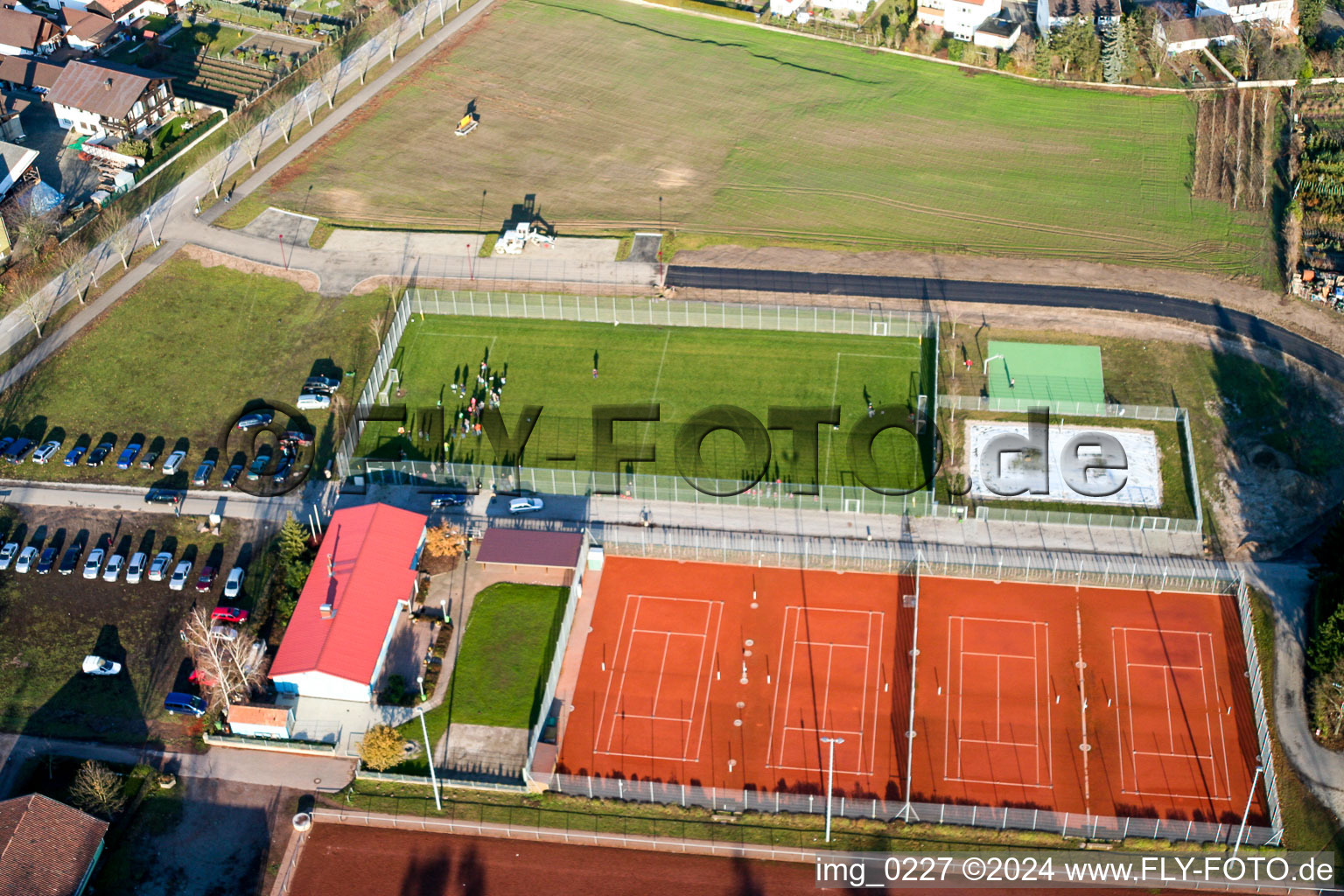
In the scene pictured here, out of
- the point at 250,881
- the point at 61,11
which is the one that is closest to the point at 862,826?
the point at 250,881

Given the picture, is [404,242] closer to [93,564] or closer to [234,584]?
[234,584]

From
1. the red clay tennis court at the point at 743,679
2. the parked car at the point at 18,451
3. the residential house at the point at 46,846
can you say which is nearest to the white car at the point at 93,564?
the parked car at the point at 18,451

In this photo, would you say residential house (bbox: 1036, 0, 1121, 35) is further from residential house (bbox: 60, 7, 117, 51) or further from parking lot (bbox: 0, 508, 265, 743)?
residential house (bbox: 60, 7, 117, 51)

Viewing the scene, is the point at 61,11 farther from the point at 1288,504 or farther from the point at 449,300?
the point at 1288,504

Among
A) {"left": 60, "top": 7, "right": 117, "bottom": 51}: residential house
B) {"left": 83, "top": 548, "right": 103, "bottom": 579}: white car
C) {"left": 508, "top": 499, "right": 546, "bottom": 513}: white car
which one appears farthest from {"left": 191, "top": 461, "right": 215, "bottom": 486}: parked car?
{"left": 60, "top": 7, "right": 117, "bottom": 51}: residential house

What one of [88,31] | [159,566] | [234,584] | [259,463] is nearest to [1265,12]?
[259,463]

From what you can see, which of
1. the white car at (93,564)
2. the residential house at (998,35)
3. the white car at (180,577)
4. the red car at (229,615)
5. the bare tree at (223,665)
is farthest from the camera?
the residential house at (998,35)

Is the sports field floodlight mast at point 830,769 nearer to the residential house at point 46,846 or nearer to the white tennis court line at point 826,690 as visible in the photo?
the white tennis court line at point 826,690
